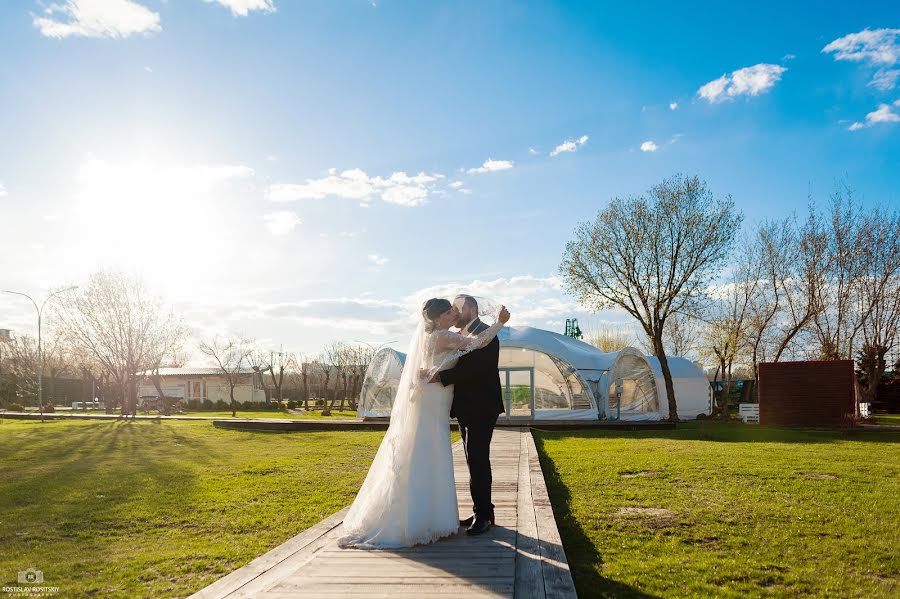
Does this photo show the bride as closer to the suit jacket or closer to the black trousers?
the suit jacket

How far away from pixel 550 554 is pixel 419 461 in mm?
1259

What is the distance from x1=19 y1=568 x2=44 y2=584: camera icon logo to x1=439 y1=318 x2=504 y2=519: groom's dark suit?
330cm

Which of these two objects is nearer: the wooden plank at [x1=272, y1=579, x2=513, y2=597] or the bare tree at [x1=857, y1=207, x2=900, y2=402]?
the wooden plank at [x1=272, y1=579, x2=513, y2=597]

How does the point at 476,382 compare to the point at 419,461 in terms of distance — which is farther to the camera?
the point at 476,382

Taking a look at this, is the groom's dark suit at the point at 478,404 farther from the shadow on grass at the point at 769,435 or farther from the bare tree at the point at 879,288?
the bare tree at the point at 879,288

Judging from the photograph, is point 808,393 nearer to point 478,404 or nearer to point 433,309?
Result: point 478,404

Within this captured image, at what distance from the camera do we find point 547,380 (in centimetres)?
2725

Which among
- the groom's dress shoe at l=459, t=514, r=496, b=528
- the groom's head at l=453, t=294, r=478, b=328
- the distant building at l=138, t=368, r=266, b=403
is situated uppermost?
the groom's head at l=453, t=294, r=478, b=328

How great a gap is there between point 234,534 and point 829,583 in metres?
4.99

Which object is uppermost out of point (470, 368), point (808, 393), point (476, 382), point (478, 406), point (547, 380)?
point (470, 368)

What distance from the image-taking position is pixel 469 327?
5.90 meters

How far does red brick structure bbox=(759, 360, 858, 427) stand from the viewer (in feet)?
73.5

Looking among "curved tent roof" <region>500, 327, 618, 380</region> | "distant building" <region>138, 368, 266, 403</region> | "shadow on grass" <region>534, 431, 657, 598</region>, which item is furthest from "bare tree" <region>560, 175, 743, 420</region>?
"distant building" <region>138, 368, 266, 403</region>

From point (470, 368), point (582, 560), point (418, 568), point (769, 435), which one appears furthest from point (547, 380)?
point (418, 568)
